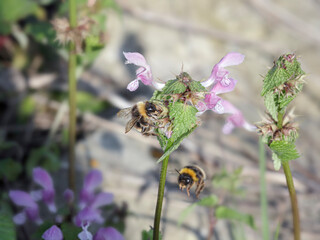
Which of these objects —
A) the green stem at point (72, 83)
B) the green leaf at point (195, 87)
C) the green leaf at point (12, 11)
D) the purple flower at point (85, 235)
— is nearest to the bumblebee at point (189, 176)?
the purple flower at point (85, 235)

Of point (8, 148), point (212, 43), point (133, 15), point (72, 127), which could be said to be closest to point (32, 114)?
point (8, 148)

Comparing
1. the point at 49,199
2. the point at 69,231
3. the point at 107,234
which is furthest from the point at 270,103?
the point at 49,199

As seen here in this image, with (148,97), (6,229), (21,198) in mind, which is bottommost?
(6,229)

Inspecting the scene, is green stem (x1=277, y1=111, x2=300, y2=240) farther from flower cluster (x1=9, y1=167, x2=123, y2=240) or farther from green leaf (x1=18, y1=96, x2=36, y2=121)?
green leaf (x1=18, y1=96, x2=36, y2=121)

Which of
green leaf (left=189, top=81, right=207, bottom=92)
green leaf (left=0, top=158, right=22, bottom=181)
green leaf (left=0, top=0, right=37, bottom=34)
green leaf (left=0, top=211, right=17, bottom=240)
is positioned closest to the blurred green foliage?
green leaf (left=0, top=158, right=22, bottom=181)

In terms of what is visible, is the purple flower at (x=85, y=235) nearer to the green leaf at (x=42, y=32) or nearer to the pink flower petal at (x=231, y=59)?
the pink flower petal at (x=231, y=59)

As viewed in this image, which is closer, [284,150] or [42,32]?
[284,150]

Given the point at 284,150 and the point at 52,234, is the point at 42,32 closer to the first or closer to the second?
the point at 52,234
